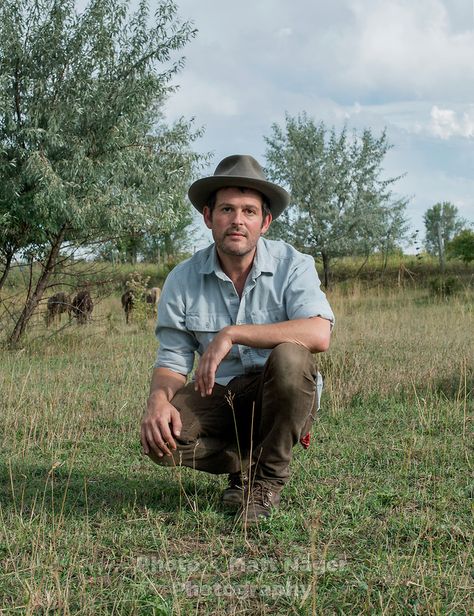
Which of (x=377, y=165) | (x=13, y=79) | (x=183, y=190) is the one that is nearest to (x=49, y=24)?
(x=13, y=79)

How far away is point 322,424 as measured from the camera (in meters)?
5.64

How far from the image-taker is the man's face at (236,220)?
12.3ft

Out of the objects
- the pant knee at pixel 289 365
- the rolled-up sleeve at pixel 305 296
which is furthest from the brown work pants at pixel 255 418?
the rolled-up sleeve at pixel 305 296

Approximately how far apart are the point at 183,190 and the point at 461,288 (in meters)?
11.7

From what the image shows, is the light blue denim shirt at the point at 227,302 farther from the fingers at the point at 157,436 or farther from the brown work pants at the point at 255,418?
the fingers at the point at 157,436

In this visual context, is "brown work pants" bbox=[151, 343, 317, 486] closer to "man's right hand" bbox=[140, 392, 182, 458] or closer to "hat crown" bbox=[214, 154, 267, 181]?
"man's right hand" bbox=[140, 392, 182, 458]

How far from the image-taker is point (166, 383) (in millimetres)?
3793

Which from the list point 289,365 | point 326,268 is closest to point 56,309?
point 289,365

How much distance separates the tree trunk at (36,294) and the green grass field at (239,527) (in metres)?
4.41

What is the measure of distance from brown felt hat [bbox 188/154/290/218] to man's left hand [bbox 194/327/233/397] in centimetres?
85

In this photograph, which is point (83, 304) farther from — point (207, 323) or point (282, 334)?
point (282, 334)

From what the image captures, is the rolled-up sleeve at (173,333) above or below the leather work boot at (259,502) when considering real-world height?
above

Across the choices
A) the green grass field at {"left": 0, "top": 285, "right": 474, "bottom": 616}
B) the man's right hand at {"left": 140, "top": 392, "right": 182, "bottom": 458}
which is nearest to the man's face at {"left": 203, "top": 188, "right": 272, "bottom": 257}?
the man's right hand at {"left": 140, "top": 392, "right": 182, "bottom": 458}

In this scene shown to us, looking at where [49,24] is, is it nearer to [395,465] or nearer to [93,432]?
[93,432]
